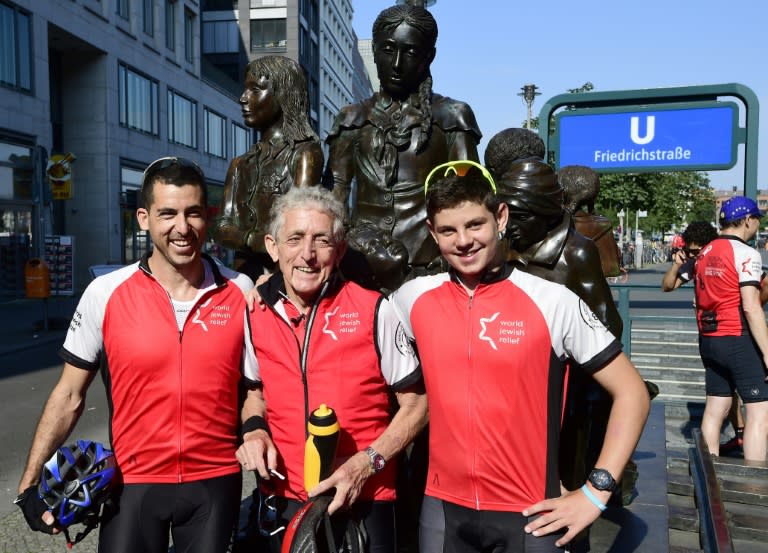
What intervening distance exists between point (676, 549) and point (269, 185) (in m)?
2.96

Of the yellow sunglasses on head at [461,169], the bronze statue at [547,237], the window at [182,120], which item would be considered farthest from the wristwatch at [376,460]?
the window at [182,120]

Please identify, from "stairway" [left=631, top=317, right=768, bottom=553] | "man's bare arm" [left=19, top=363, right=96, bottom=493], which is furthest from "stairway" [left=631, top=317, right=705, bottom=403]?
"man's bare arm" [left=19, top=363, right=96, bottom=493]

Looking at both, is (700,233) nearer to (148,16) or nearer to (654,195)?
(654,195)

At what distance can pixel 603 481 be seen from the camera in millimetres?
1836

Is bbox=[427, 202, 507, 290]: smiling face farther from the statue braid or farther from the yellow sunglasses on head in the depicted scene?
the statue braid

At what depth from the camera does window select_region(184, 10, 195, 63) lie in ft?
95.1

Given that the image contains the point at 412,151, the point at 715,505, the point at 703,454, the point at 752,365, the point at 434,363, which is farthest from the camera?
the point at 752,365

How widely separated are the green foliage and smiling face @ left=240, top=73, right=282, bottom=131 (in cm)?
1332

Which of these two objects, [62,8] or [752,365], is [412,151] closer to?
[752,365]

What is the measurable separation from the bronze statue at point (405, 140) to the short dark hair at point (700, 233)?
12.5ft

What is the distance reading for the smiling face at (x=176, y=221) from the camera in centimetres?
226

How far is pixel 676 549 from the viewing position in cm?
355

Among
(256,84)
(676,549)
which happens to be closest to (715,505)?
(676,549)

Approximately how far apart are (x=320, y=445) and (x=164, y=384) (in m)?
0.64
